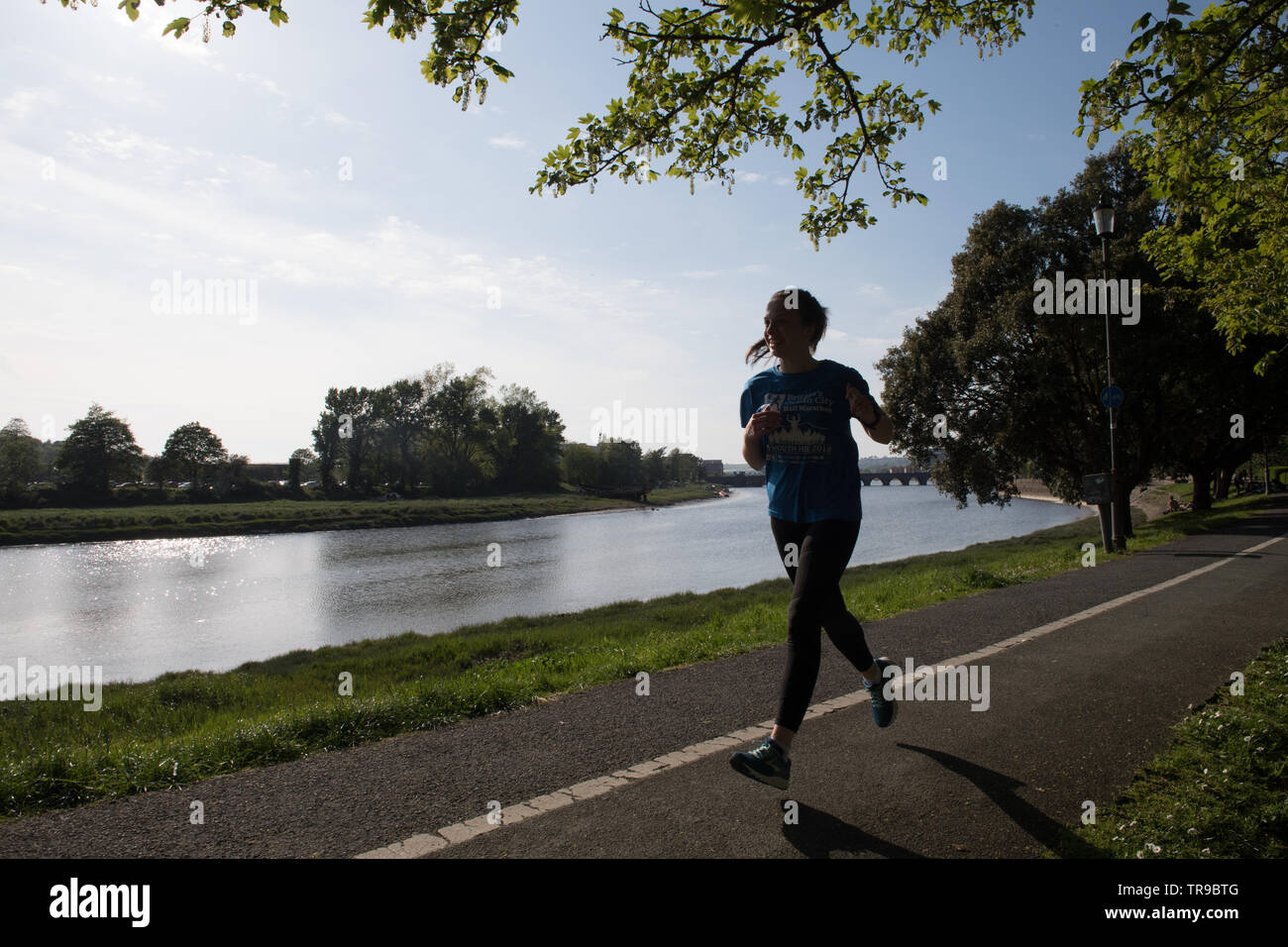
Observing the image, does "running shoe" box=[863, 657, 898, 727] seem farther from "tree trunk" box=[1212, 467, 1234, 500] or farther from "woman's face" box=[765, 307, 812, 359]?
"tree trunk" box=[1212, 467, 1234, 500]

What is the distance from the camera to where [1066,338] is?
20.1 m

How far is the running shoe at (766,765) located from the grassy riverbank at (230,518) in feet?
189

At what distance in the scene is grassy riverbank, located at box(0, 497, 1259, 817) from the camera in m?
4.06

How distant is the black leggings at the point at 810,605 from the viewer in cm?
334

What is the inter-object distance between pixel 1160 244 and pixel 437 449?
89725 mm

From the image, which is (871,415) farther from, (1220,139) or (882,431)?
(1220,139)

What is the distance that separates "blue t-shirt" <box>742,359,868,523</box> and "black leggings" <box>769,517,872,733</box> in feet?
0.24

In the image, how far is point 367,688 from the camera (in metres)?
10.2

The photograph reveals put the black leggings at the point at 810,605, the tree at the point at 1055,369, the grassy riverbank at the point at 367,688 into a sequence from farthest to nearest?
1. the tree at the point at 1055,369
2. the grassy riverbank at the point at 367,688
3. the black leggings at the point at 810,605

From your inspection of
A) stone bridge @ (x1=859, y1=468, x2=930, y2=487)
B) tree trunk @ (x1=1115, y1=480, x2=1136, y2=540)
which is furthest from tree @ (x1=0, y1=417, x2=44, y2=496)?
stone bridge @ (x1=859, y1=468, x2=930, y2=487)

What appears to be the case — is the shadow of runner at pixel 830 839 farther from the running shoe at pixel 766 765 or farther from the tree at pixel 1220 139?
the tree at pixel 1220 139

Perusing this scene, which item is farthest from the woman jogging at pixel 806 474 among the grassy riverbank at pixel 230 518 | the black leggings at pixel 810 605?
the grassy riverbank at pixel 230 518
